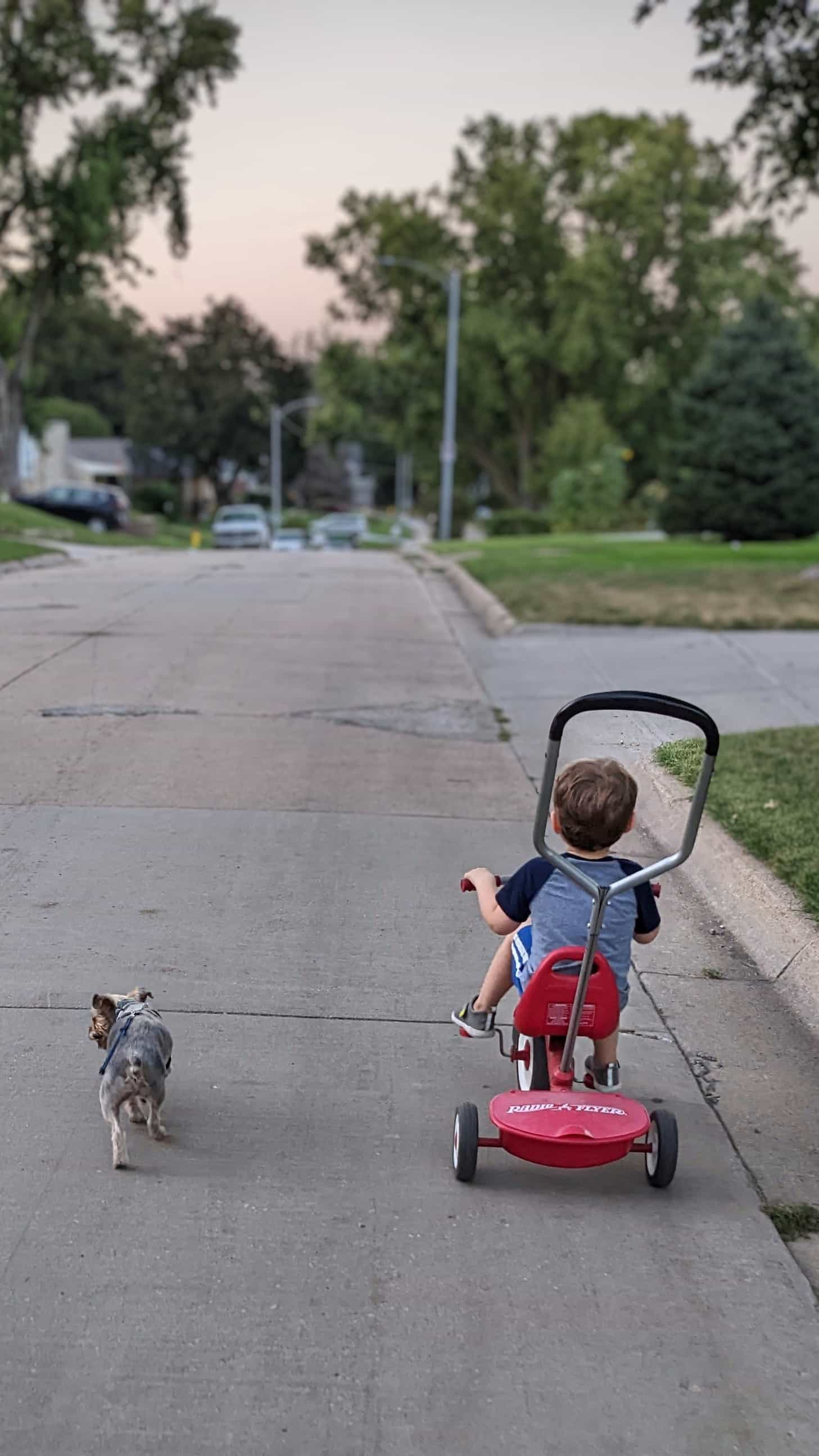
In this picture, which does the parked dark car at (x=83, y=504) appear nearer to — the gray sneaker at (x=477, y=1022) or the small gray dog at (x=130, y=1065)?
the gray sneaker at (x=477, y=1022)

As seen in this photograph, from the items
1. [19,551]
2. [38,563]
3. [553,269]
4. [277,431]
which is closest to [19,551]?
[19,551]

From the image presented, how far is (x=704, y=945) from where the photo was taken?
20.6ft

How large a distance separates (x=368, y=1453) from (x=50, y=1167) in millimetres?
1381

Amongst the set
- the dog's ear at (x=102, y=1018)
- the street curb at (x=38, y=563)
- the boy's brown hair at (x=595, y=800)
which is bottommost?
the street curb at (x=38, y=563)

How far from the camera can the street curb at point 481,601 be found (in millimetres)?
16484

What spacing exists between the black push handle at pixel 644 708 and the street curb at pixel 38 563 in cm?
1836

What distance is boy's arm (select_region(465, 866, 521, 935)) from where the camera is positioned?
14.0 feet

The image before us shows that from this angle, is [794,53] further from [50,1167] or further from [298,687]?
[50,1167]

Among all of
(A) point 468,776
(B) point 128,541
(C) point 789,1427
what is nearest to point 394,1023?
(C) point 789,1427

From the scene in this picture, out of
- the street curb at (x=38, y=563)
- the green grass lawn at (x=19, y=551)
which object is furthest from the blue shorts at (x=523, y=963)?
the green grass lawn at (x=19, y=551)

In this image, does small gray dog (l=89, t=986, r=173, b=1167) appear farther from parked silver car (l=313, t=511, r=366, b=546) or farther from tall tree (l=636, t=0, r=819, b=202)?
parked silver car (l=313, t=511, r=366, b=546)

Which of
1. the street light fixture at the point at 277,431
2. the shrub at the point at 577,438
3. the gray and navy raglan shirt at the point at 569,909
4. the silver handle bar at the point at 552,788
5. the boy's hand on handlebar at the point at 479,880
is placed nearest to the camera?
the silver handle bar at the point at 552,788

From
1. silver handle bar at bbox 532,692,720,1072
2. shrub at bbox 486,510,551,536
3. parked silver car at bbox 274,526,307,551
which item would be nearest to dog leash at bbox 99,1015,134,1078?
silver handle bar at bbox 532,692,720,1072

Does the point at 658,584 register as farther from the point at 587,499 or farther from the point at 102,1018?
the point at 587,499
